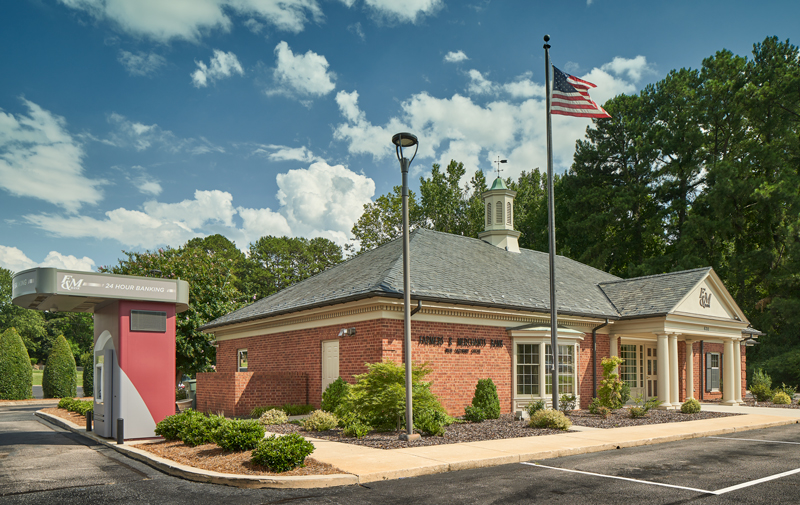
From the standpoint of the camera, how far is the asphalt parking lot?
7.74 meters

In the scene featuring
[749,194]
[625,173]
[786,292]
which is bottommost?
[786,292]

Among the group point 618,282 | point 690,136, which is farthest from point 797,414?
A: point 690,136

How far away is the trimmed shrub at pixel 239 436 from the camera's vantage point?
1036cm

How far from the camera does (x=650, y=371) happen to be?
2506cm

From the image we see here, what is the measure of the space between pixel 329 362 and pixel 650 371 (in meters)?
15.1

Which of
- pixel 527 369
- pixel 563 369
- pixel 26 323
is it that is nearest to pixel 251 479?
pixel 527 369

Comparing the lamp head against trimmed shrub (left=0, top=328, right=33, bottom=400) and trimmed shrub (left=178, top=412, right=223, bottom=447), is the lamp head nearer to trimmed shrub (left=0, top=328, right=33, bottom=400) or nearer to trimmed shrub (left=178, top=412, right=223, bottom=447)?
trimmed shrub (left=178, top=412, right=223, bottom=447)

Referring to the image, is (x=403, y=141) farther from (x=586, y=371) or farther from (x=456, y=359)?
(x=586, y=371)

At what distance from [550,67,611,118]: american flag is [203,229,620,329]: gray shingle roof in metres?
6.22

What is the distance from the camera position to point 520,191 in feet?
190

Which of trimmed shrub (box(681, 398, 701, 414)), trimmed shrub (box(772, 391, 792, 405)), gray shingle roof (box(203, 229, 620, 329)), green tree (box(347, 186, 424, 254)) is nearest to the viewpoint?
gray shingle roof (box(203, 229, 620, 329))

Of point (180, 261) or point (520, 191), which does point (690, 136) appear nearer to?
point (520, 191)

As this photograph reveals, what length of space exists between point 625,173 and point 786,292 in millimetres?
15614

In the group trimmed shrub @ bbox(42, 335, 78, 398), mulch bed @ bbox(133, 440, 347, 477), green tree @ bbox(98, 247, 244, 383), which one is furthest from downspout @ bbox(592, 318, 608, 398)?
trimmed shrub @ bbox(42, 335, 78, 398)
